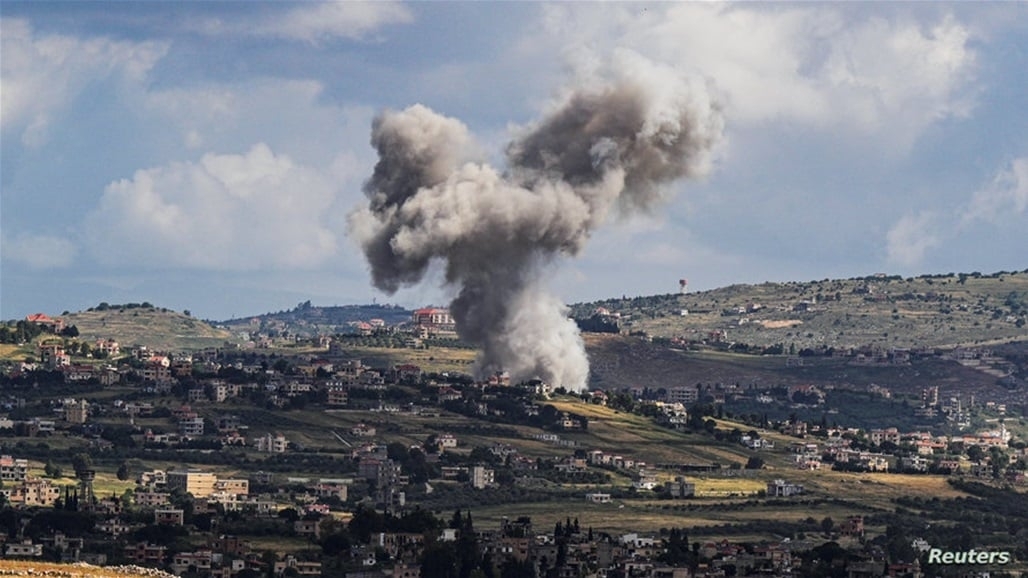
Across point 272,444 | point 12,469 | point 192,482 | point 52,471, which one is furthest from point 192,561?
point 272,444

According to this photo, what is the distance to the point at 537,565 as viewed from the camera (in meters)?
94.7

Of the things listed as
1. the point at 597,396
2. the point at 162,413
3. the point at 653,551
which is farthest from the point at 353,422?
the point at 653,551

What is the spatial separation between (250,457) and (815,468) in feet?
110

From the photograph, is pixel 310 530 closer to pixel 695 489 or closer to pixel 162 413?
pixel 695 489

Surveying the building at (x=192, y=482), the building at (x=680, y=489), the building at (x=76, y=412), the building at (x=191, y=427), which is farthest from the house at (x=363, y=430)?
the building at (x=680, y=489)

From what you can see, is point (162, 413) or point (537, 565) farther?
point (162, 413)

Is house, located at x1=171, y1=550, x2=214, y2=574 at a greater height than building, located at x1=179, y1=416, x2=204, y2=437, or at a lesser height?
lesser

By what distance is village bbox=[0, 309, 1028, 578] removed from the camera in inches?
3757

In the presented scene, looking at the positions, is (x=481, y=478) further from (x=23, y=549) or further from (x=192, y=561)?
(x=23, y=549)

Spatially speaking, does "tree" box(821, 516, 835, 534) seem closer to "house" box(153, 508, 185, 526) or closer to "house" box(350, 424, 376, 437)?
"house" box(153, 508, 185, 526)

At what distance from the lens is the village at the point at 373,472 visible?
313ft

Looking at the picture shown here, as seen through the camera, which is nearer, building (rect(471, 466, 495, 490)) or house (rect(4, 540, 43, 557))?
house (rect(4, 540, 43, 557))

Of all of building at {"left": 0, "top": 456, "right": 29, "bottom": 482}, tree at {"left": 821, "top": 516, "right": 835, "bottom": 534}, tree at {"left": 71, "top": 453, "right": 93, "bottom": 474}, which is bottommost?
tree at {"left": 821, "top": 516, "right": 835, "bottom": 534}

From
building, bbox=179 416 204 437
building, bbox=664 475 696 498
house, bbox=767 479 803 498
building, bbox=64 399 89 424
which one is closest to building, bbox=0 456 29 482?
building, bbox=179 416 204 437
